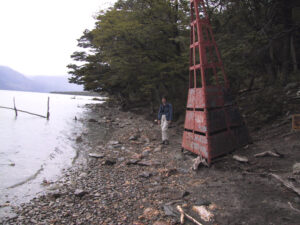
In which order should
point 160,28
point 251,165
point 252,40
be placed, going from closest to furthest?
point 251,165, point 252,40, point 160,28

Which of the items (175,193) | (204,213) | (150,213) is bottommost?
(150,213)

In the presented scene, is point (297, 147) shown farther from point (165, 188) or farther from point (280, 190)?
point (165, 188)

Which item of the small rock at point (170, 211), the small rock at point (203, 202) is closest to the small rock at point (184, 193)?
the small rock at point (203, 202)

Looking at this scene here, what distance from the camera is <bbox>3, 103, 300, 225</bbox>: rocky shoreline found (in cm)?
393

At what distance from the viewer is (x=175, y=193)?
5.05 m

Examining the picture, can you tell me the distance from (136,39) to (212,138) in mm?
9891

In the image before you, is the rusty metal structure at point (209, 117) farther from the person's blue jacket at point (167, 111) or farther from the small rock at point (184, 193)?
the person's blue jacket at point (167, 111)

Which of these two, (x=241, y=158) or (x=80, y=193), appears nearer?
(x=80, y=193)

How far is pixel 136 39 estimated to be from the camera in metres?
13.7

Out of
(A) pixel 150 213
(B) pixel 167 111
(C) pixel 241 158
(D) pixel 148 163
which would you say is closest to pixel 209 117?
(C) pixel 241 158

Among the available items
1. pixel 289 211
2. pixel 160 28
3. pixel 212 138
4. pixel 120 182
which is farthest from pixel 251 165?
pixel 160 28

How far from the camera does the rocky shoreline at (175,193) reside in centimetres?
393

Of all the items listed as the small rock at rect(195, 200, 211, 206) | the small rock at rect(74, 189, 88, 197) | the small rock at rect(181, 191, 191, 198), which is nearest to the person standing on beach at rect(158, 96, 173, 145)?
the small rock at rect(181, 191, 191, 198)

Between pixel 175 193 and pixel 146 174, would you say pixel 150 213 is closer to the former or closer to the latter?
pixel 175 193
